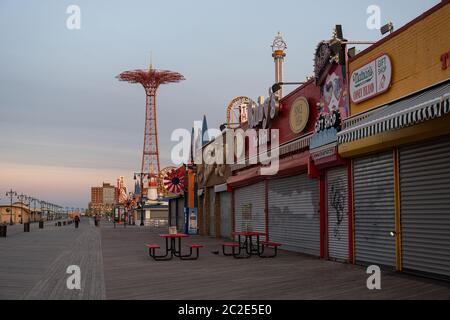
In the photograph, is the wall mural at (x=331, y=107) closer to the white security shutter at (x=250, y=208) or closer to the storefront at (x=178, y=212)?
the white security shutter at (x=250, y=208)

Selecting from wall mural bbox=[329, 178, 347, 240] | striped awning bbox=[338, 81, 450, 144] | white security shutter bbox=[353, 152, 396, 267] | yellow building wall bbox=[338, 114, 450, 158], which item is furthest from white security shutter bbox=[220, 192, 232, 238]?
striped awning bbox=[338, 81, 450, 144]

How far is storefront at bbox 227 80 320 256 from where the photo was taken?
18250mm

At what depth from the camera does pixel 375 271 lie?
1295cm

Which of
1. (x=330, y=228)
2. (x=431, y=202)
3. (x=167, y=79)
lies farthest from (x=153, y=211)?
(x=431, y=202)

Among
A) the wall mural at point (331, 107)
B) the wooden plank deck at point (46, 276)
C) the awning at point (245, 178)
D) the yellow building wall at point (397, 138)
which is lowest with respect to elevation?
the wooden plank deck at point (46, 276)

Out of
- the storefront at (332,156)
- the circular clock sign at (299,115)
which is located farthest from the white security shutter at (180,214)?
the storefront at (332,156)

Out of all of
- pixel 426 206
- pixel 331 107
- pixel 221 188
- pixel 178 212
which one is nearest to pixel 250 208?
pixel 221 188

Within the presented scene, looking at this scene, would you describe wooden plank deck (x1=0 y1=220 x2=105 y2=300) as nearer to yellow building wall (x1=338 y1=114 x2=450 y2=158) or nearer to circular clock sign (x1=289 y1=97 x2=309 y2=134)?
yellow building wall (x1=338 y1=114 x2=450 y2=158)

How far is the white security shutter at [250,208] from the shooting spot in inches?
939

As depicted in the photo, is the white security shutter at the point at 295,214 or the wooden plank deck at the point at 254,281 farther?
the white security shutter at the point at 295,214

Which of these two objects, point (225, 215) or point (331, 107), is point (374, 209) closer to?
point (331, 107)

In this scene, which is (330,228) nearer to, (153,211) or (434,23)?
(434,23)

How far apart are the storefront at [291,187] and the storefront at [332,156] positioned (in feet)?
2.33
